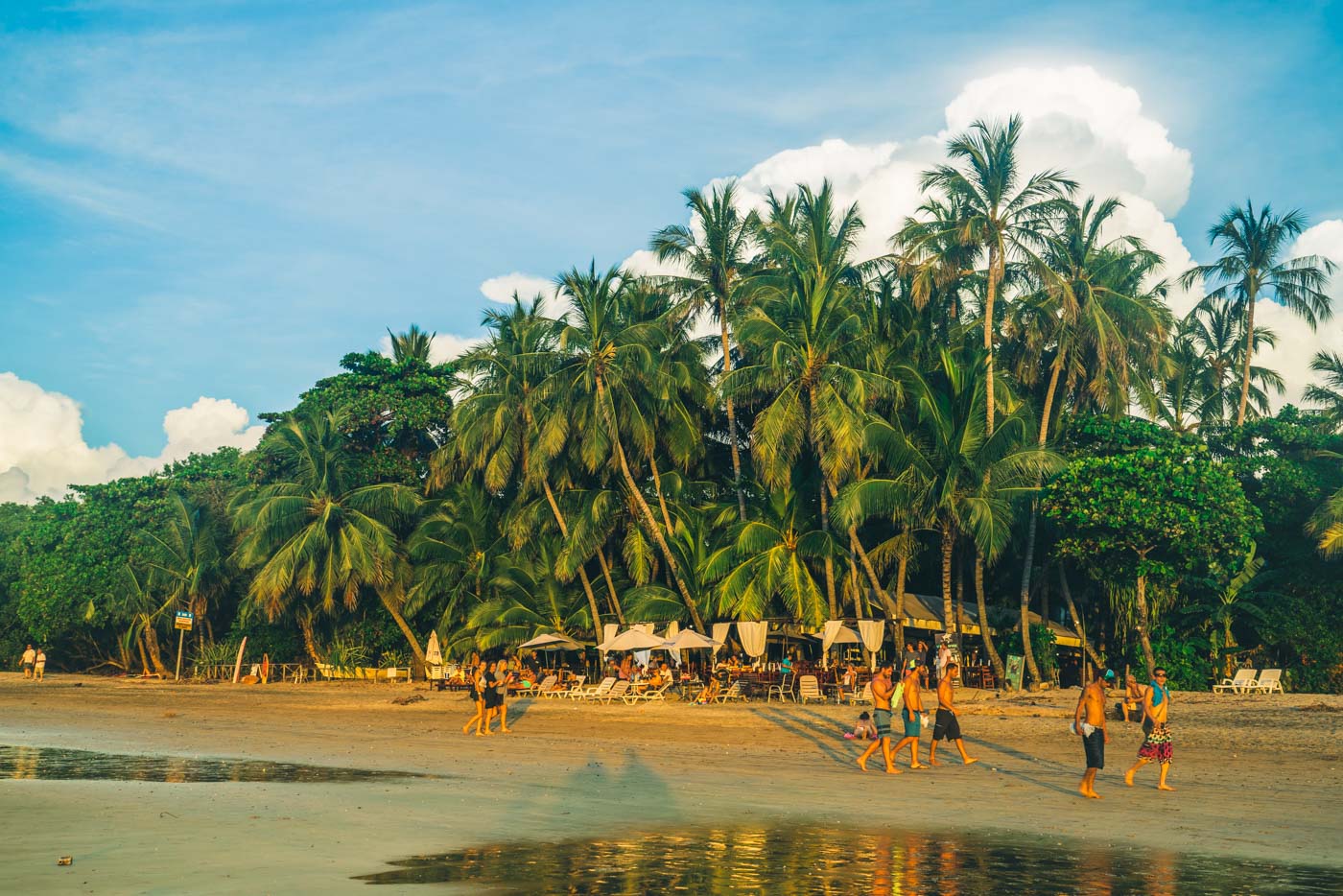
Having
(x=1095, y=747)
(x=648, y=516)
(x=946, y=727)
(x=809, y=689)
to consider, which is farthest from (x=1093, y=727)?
(x=648, y=516)

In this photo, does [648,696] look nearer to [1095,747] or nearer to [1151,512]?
[1151,512]

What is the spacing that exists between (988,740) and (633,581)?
19702 millimetres

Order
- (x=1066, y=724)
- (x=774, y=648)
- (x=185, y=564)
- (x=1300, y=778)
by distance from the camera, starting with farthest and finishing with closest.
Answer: (x=185, y=564)
(x=774, y=648)
(x=1066, y=724)
(x=1300, y=778)

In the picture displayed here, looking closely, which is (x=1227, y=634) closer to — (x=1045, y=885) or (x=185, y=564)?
(x=1045, y=885)

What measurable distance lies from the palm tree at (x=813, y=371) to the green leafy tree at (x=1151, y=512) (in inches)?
225

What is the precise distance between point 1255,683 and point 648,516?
16.8 m

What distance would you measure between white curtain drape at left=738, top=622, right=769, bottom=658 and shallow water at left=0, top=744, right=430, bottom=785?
50.1 ft

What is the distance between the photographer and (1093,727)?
14.2 meters

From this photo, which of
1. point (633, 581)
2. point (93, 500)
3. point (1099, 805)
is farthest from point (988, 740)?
point (93, 500)

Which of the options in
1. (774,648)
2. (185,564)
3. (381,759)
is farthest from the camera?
(185,564)

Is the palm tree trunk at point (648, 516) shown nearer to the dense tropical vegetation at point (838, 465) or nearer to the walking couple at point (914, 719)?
the dense tropical vegetation at point (838, 465)

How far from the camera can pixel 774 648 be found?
124 feet

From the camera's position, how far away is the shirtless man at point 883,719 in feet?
55.2

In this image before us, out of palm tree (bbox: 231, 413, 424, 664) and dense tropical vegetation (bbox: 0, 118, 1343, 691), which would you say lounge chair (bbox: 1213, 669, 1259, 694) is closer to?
dense tropical vegetation (bbox: 0, 118, 1343, 691)
